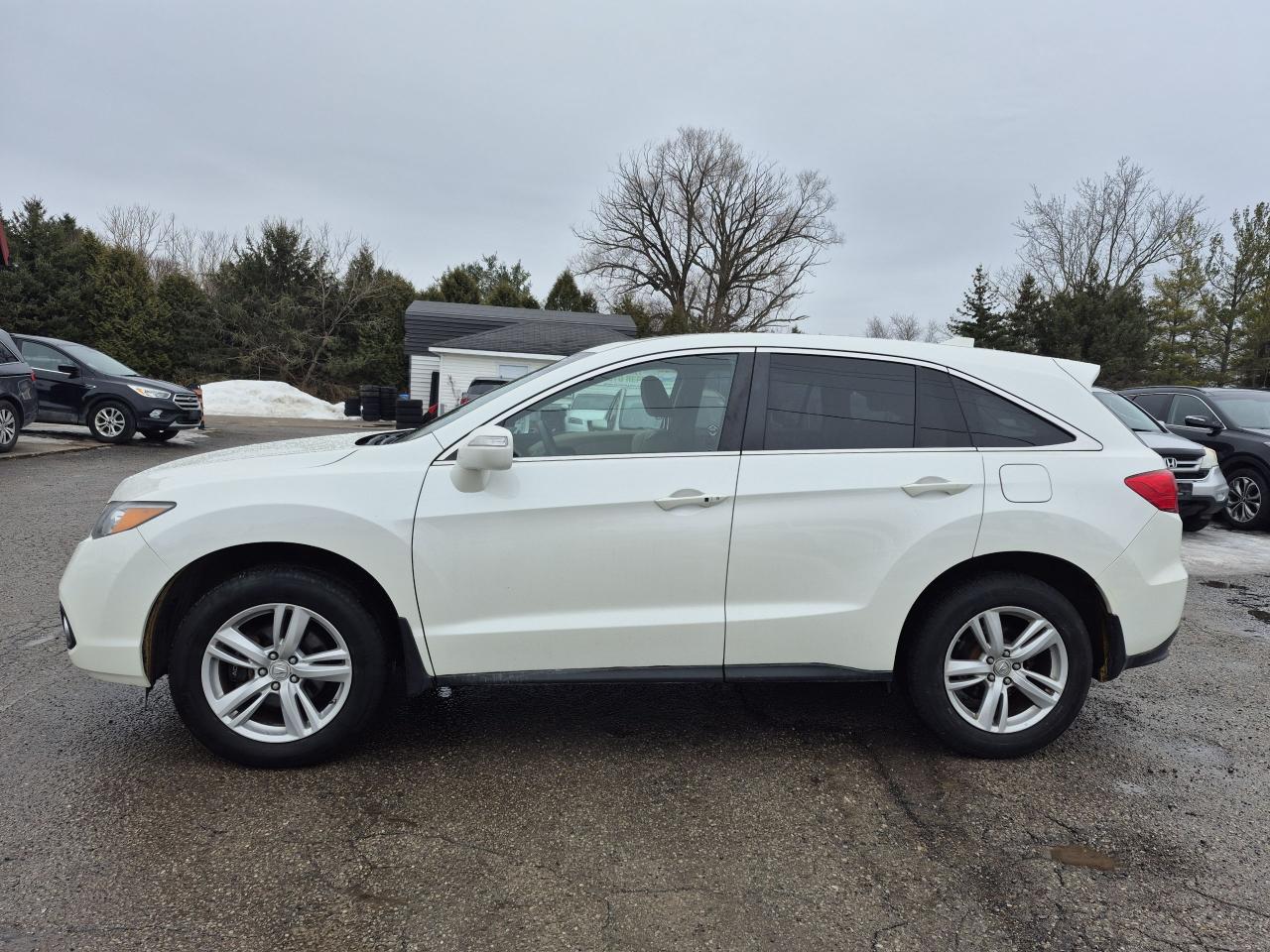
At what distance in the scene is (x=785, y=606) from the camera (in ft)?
10.1

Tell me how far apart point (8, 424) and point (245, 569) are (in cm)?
1147

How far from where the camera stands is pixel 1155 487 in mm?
3205

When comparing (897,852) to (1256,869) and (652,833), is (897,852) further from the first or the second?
(1256,869)

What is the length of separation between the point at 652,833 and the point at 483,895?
2.00 feet

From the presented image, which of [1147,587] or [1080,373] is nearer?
[1147,587]

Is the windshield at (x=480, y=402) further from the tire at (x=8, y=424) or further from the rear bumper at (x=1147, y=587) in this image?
the tire at (x=8, y=424)

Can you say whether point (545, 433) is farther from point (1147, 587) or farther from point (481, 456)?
point (1147, 587)

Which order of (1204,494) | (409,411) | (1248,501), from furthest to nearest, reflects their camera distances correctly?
(409,411), (1248,501), (1204,494)

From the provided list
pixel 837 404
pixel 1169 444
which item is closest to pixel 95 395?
pixel 837 404

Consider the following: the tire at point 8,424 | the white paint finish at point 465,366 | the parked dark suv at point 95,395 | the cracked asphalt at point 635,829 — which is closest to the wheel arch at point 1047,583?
the cracked asphalt at point 635,829

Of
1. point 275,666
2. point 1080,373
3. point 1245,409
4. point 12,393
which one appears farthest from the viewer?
point 12,393

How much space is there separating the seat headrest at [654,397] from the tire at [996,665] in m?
1.33

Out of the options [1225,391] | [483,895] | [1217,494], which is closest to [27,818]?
[483,895]

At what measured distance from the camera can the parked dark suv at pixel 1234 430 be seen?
31.9 feet
